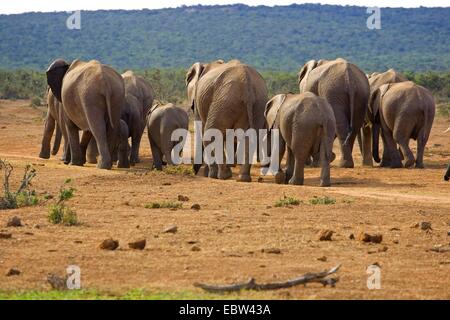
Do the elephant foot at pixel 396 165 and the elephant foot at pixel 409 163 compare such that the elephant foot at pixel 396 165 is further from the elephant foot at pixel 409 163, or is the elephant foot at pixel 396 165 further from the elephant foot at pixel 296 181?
the elephant foot at pixel 296 181

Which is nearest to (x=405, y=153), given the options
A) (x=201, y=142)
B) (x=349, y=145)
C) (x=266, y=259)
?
(x=349, y=145)

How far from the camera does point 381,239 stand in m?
9.87

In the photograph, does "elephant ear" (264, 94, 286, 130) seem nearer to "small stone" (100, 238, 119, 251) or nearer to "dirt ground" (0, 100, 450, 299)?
"dirt ground" (0, 100, 450, 299)

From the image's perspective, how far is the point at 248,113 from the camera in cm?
1611

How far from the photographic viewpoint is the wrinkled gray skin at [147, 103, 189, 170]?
1823cm

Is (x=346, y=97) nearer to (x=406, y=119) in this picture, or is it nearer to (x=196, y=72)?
(x=406, y=119)

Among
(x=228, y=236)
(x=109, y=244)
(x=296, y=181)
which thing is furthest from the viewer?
(x=296, y=181)

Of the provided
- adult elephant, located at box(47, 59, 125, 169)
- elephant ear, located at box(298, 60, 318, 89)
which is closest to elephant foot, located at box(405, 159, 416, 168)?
elephant ear, located at box(298, 60, 318, 89)

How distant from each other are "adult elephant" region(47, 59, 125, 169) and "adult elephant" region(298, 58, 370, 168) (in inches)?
142

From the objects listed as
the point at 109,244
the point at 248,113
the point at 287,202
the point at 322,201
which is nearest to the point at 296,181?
the point at 248,113

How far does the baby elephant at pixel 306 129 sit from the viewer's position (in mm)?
15164

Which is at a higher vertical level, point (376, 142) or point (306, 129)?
point (306, 129)

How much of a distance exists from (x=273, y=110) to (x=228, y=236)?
6231 millimetres
